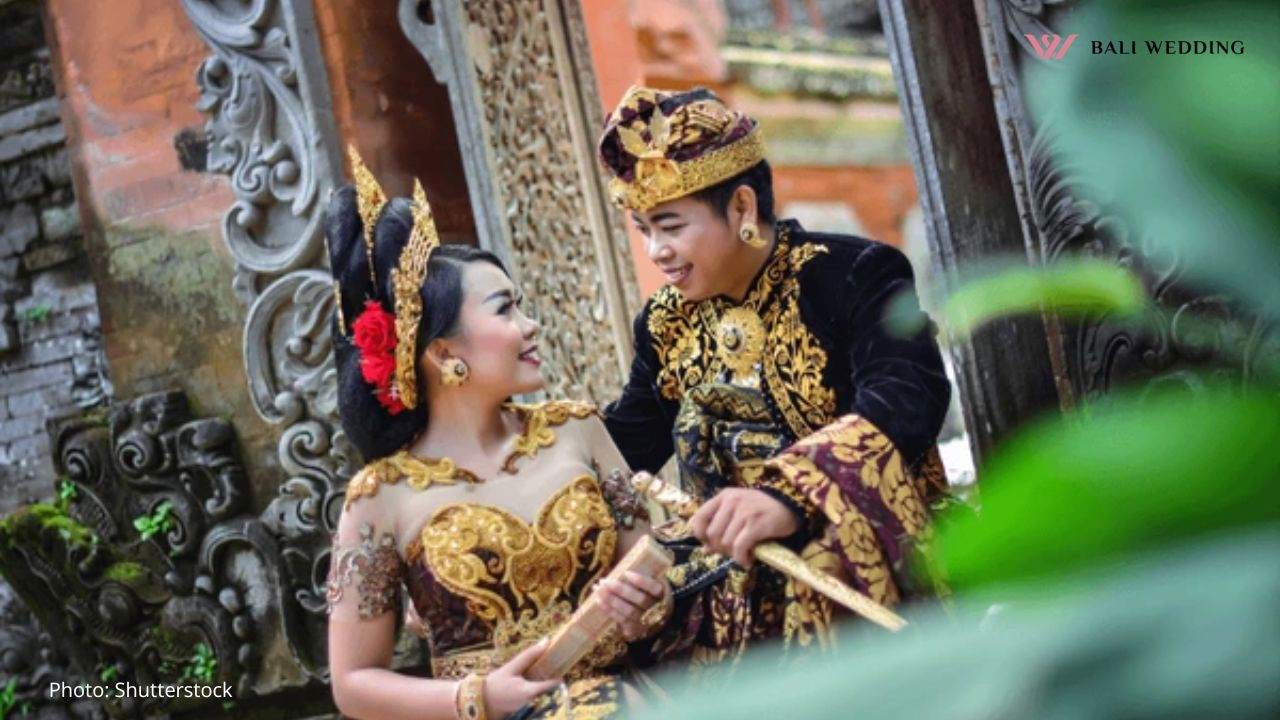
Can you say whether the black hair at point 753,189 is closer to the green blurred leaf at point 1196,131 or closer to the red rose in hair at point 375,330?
the red rose in hair at point 375,330

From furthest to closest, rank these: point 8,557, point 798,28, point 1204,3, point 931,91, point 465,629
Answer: point 798,28
point 8,557
point 931,91
point 465,629
point 1204,3

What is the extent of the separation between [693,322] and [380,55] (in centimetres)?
237

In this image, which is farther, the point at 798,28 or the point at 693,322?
the point at 798,28

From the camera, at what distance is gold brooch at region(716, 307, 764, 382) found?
10.5 feet

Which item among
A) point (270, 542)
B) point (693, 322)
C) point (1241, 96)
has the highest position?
point (1241, 96)

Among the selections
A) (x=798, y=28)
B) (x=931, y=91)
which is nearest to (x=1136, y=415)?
(x=931, y=91)

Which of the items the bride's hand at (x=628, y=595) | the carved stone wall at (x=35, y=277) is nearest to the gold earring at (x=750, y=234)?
the bride's hand at (x=628, y=595)

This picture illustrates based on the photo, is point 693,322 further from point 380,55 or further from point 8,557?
point 8,557

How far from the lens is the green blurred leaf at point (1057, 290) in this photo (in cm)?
56

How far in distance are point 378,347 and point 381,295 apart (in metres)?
0.09

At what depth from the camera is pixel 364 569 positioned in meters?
3.17

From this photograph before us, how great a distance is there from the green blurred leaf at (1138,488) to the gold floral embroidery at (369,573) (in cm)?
277

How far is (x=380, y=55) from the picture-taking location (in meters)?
5.38

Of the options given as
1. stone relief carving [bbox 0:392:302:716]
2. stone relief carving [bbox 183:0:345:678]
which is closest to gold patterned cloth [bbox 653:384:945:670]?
stone relief carving [bbox 183:0:345:678]
